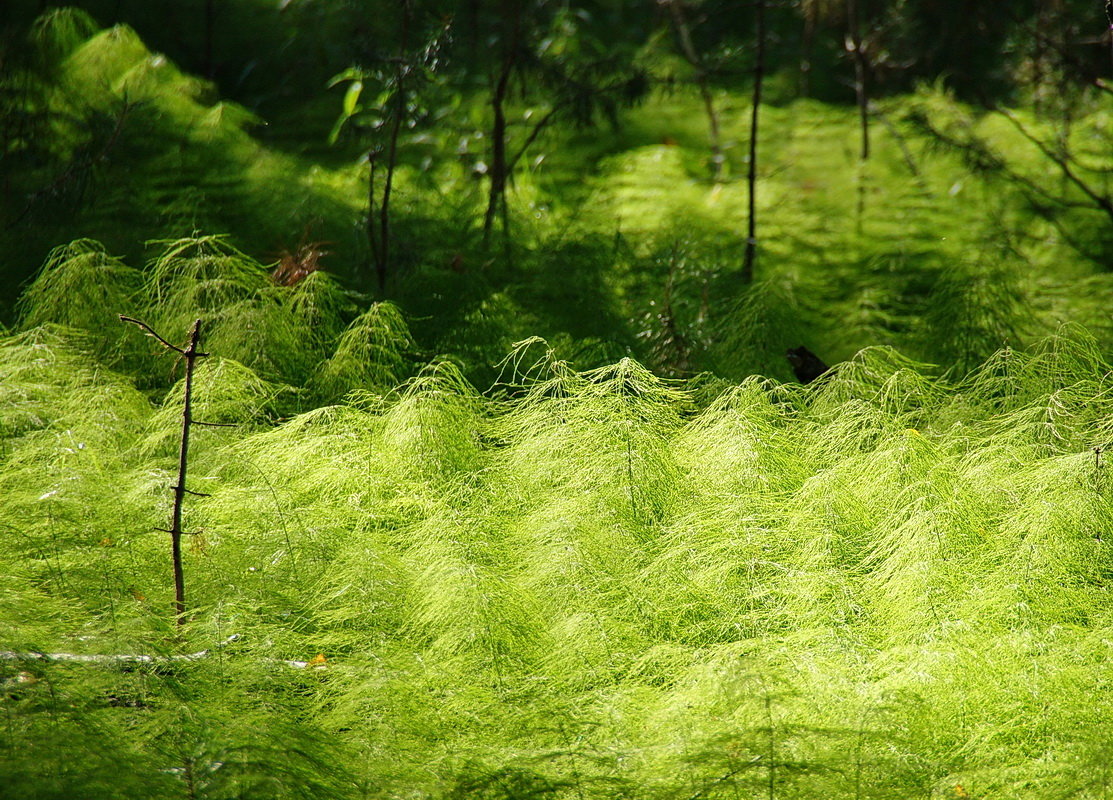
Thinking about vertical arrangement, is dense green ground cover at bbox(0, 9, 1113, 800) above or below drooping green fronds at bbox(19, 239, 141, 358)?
below

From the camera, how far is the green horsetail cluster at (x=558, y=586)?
189 centimetres

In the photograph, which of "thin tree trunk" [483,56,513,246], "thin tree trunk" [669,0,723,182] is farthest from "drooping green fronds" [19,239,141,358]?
"thin tree trunk" [669,0,723,182]

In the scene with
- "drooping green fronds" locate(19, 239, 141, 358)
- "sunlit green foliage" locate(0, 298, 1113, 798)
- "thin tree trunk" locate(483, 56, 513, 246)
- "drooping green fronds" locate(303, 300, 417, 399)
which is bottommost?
"sunlit green foliage" locate(0, 298, 1113, 798)

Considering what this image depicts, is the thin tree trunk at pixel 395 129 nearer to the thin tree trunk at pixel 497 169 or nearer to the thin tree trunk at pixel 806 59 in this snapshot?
the thin tree trunk at pixel 497 169

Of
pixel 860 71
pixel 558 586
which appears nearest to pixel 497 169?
pixel 860 71

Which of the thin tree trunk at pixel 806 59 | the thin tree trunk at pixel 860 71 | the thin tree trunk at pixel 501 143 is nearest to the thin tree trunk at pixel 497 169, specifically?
the thin tree trunk at pixel 501 143

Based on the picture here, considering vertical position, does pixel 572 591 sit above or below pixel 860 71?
below

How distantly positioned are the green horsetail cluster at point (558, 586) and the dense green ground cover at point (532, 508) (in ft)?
0.04

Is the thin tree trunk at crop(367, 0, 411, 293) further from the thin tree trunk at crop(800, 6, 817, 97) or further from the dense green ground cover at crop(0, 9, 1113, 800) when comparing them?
the thin tree trunk at crop(800, 6, 817, 97)

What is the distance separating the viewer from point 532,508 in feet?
9.25

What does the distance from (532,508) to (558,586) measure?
480 mm

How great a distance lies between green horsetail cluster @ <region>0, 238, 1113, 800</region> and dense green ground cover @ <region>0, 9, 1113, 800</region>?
0.01m

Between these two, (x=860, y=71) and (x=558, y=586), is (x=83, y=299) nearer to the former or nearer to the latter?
(x=558, y=586)

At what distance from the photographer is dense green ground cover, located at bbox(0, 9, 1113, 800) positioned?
6.32ft
